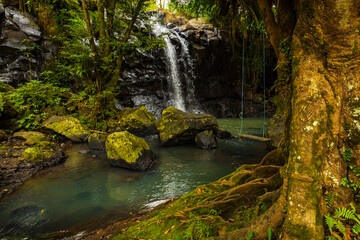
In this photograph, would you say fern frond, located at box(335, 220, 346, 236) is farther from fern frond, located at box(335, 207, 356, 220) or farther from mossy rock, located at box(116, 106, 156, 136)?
mossy rock, located at box(116, 106, 156, 136)

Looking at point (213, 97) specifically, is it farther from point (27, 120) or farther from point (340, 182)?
point (340, 182)

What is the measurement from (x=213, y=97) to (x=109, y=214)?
17.6m

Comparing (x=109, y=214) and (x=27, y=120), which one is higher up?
(x=27, y=120)

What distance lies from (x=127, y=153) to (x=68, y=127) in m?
4.60

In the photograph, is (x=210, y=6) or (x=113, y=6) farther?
(x=113, y=6)

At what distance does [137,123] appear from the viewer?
966 centimetres

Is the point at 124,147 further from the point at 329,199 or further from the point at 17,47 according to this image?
the point at 17,47

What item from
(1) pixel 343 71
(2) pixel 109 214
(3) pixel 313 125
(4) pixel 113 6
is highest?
(4) pixel 113 6

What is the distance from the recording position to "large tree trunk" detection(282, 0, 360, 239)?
5.06ft

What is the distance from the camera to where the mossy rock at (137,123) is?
375 inches

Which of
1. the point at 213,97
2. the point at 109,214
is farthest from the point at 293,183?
the point at 213,97

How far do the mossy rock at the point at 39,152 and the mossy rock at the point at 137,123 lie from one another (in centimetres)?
345

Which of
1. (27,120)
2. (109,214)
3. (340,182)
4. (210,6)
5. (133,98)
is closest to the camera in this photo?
(340,182)

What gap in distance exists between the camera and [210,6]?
4383mm
